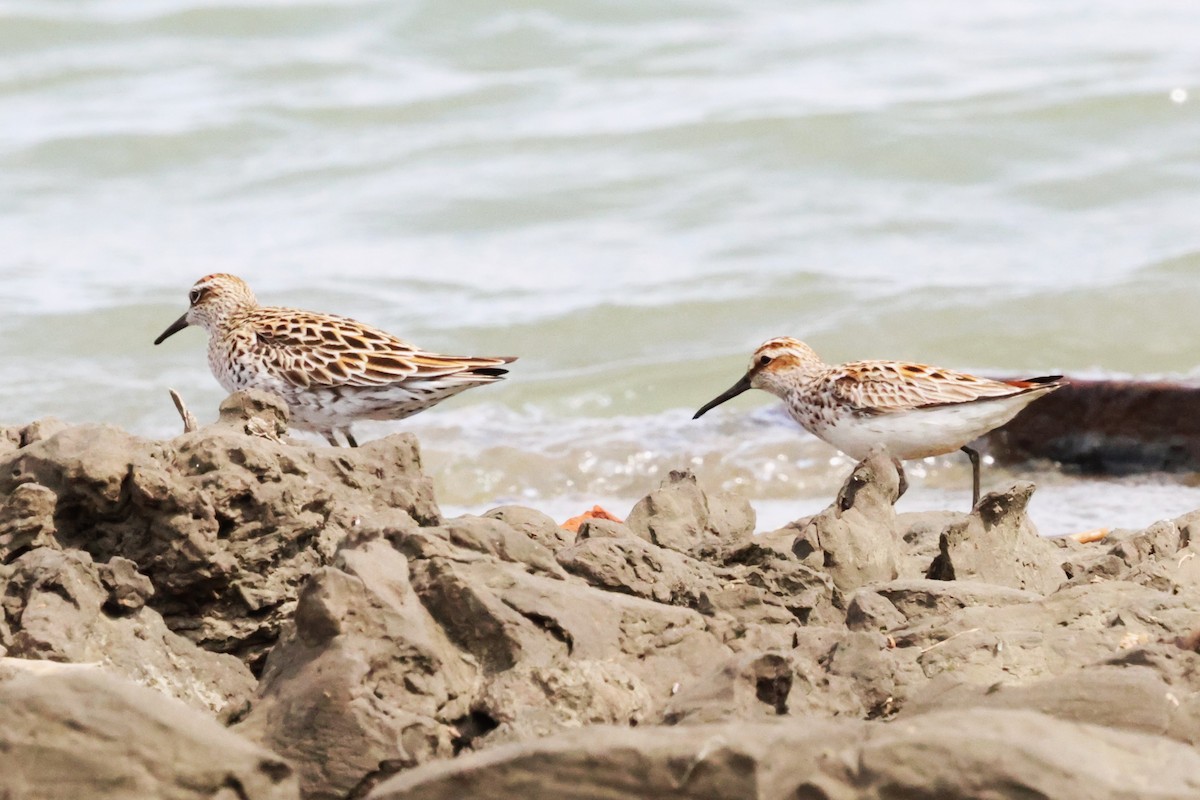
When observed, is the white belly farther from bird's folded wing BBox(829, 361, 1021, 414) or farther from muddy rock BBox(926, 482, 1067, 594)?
muddy rock BBox(926, 482, 1067, 594)

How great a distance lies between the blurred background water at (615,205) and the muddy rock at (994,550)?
3.07 metres

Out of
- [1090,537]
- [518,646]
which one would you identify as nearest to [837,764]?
[518,646]

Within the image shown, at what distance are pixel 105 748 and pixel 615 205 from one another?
1366 cm

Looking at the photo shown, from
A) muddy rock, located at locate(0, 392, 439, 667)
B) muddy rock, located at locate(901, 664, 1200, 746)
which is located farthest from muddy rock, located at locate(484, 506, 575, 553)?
muddy rock, located at locate(901, 664, 1200, 746)

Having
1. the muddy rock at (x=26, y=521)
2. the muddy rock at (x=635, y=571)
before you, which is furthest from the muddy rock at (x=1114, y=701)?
the muddy rock at (x=26, y=521)

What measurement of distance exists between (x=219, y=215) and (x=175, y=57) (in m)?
5.66

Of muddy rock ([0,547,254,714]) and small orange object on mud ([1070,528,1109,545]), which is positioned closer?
muddy rock ([0,547,254,714])

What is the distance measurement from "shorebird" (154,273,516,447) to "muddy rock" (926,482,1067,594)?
10.4 ft

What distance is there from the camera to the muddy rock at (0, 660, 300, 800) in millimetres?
3150

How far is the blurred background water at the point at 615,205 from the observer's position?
11531mm

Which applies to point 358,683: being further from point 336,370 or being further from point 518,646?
point 336,370

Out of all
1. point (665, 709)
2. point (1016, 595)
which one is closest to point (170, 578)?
point (665, 709)

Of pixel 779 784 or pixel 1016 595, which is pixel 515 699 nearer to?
pixel 779 784

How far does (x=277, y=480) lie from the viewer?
442 cm
